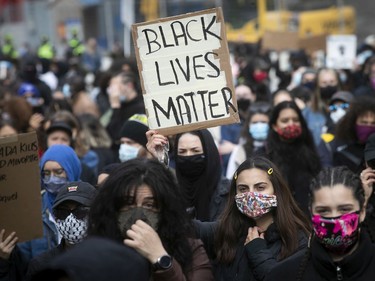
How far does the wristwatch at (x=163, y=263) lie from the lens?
3.91m

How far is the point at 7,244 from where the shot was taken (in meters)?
5.36

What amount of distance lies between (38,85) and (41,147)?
550cm

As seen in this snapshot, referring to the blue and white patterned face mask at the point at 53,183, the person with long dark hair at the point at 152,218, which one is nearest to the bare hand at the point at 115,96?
the blue and white patterned face mask at the point at 53,183

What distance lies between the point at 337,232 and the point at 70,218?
1.60 meters

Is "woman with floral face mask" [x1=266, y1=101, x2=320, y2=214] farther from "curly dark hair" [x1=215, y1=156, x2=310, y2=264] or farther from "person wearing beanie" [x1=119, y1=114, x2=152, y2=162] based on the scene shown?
"curly dark hair" [x1=215, y1=156, x2=310, y2=264]

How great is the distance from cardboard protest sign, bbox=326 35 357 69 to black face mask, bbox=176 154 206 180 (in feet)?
30.1

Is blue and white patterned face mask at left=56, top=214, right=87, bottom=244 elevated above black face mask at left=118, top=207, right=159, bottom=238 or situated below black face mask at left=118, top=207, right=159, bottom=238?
below

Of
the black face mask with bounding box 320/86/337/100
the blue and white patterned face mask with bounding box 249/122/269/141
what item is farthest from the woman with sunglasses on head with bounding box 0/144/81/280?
the black face mask with bounding box 320/86/337/100

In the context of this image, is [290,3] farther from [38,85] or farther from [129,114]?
[129,114]

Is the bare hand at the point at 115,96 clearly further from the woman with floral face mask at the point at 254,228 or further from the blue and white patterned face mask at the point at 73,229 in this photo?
the blue and white patterned face mask at the point at 73,229

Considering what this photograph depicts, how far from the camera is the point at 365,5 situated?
25.6 metres

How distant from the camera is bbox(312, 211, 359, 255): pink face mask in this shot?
3.95 meters

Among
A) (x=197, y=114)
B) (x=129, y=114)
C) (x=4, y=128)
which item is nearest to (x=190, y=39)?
(x=197, y=114)

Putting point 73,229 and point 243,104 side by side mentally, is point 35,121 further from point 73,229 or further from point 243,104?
point 73,229
